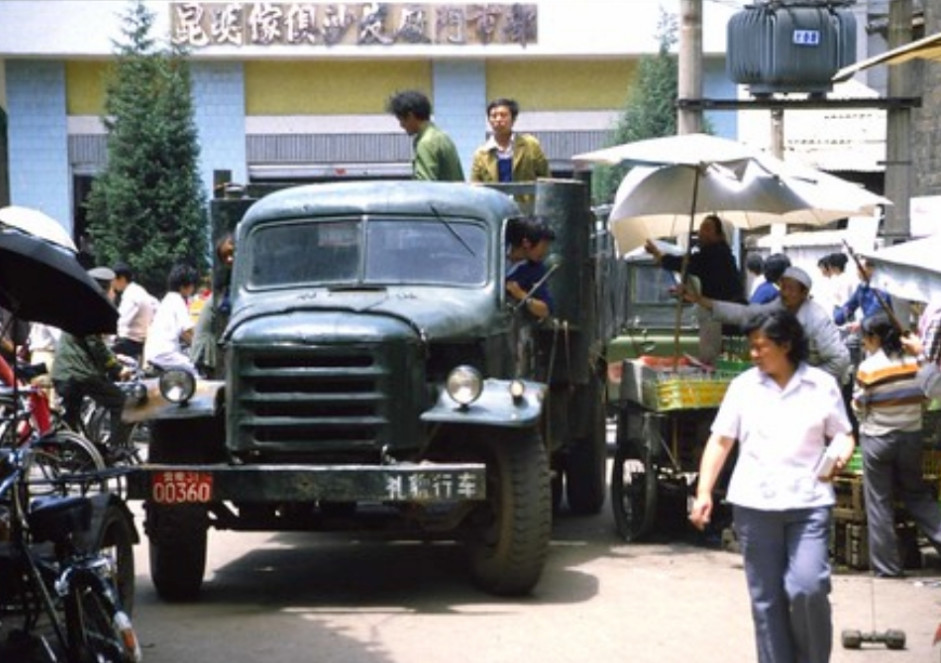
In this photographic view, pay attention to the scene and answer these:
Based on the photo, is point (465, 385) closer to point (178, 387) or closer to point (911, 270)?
point (178, 387)

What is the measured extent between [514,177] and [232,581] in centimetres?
381

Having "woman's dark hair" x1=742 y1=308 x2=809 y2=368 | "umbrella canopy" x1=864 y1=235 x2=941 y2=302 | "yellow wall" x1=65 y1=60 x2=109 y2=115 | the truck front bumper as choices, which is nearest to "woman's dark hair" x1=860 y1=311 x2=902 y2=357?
"umbrella canopy" x1=864 y1=235 x2=941 y2=302

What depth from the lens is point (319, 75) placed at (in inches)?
1310

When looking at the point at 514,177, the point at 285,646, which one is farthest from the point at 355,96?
the point at 285,646

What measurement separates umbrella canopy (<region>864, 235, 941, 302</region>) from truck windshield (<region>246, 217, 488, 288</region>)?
293 centimetres

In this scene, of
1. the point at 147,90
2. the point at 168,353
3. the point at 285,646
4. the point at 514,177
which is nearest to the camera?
the point at 285,646

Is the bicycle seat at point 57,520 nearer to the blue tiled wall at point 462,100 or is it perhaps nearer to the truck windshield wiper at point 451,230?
the truck windshield wiper at point 451,230

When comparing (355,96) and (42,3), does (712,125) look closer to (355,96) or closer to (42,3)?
(355,96)

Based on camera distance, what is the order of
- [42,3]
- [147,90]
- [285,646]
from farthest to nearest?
[42,3] < [147,90] < [285,646]

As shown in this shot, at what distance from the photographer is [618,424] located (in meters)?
14.5

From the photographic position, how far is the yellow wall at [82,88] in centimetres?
3303

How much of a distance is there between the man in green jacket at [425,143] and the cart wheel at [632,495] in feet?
A: 7.66

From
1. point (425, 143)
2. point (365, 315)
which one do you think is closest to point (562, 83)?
point (425, 143)

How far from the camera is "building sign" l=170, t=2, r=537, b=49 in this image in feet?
105
